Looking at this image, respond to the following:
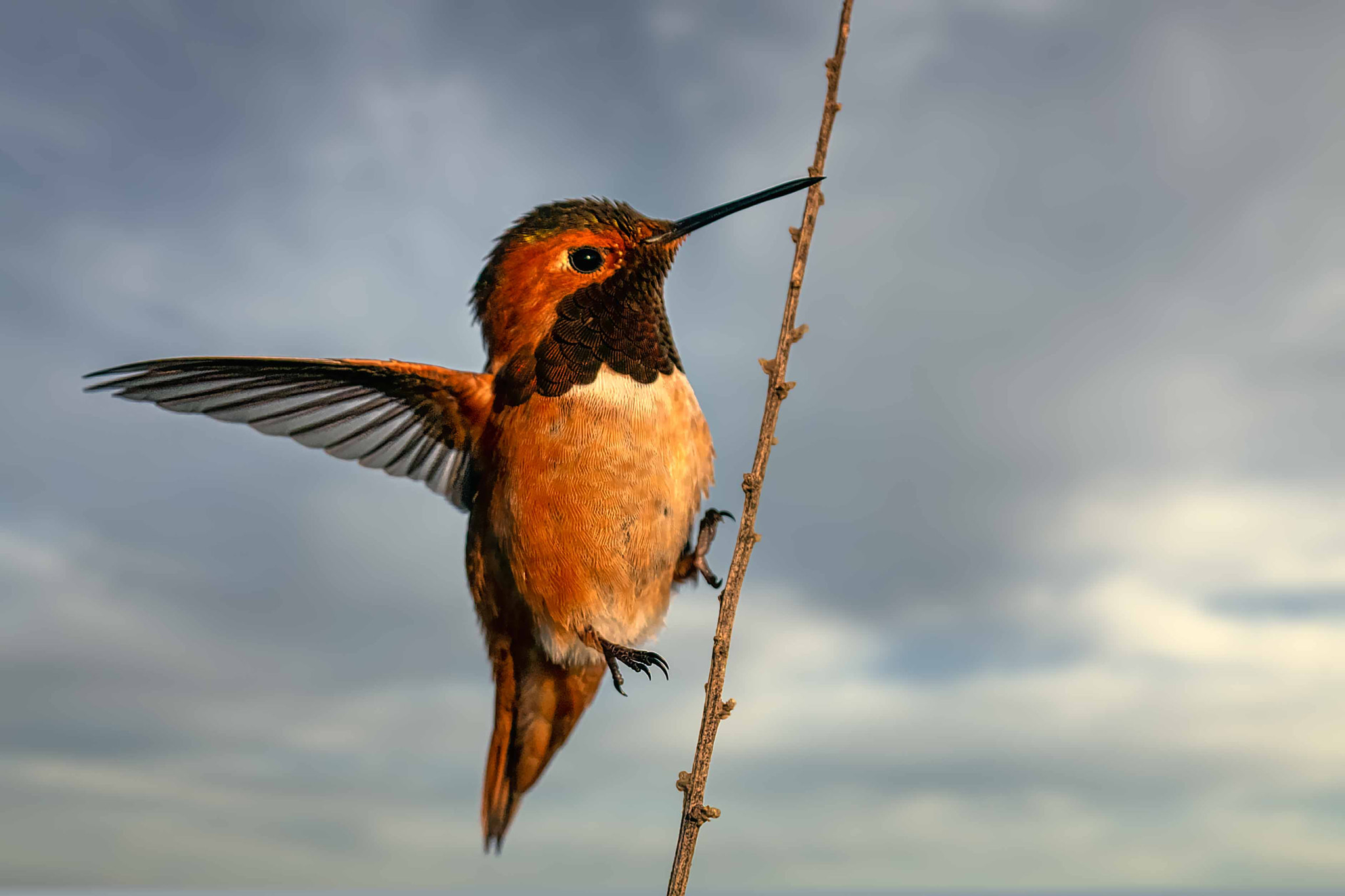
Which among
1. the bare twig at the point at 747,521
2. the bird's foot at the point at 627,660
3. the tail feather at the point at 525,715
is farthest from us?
the tail feather at the point at 525,715

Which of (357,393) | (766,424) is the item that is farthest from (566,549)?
(357,393)

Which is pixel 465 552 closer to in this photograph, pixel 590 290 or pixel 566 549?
pixel 566 549

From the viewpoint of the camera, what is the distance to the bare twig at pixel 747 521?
3.77 metres

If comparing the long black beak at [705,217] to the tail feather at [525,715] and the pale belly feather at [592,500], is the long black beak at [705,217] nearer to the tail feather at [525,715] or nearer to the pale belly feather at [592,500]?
→ the pale belly feather at [592,500]

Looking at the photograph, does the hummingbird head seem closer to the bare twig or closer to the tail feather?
the bare twig

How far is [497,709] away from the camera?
17.3ft

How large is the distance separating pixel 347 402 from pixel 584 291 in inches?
54.6

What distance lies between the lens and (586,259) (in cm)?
496

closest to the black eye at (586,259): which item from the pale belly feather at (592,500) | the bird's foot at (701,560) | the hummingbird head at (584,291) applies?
the hummingbird head at (584,291)

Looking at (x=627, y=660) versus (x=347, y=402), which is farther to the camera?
(x=347, y=402)

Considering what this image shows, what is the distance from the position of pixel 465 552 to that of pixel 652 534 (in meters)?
1.17

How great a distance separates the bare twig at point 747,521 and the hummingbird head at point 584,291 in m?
0.36

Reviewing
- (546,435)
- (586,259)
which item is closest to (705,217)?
(586,259)

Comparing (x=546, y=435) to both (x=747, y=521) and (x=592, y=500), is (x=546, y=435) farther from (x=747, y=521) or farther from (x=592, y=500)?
(x=747, y=521)
